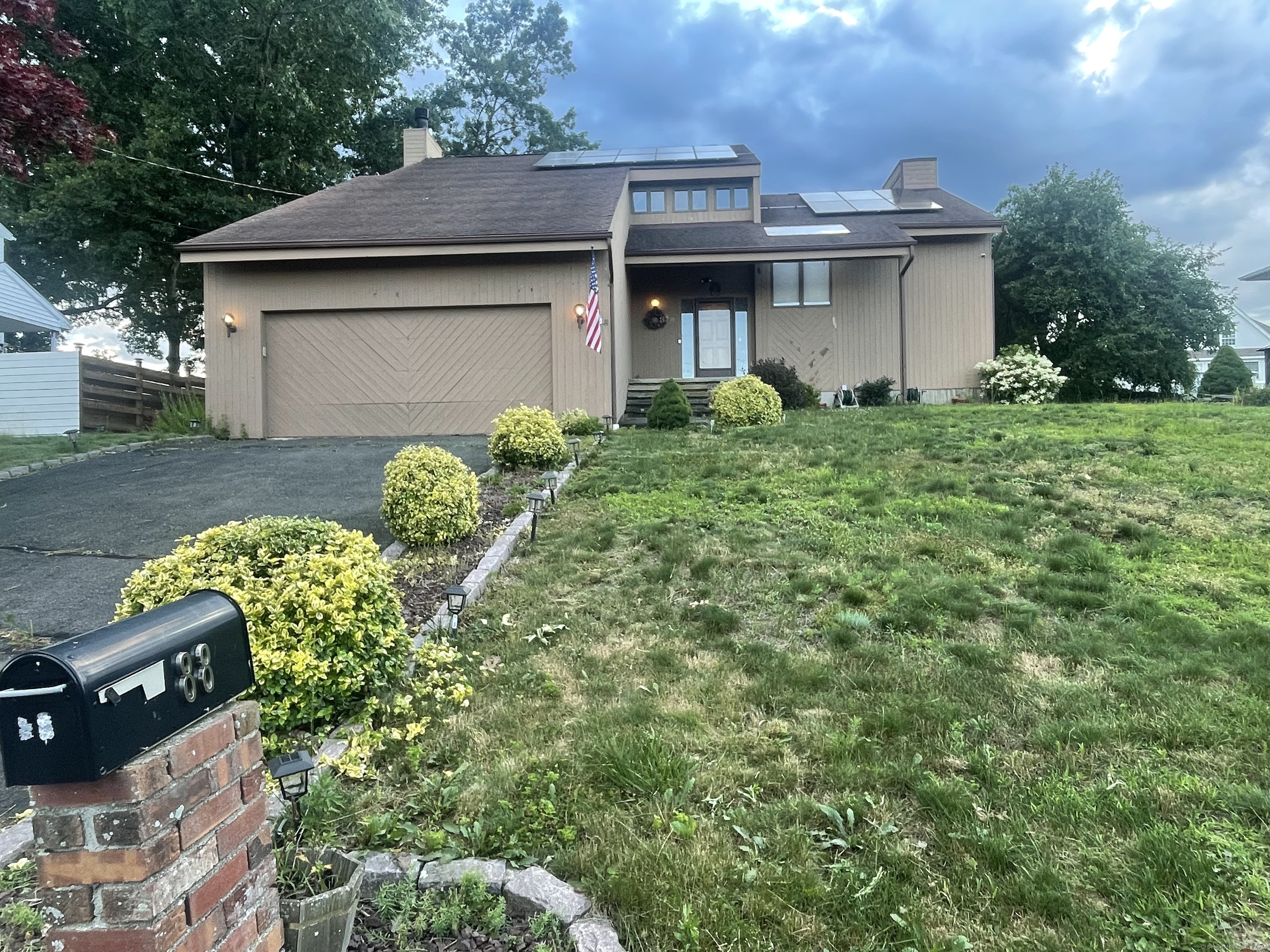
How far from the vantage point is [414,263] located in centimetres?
1172

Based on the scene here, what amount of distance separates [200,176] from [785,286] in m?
15.2

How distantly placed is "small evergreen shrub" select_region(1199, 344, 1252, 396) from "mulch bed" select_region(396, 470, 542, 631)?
2112 cm

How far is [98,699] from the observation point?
1.09m

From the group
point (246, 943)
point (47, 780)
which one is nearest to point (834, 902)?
point (246, 943)

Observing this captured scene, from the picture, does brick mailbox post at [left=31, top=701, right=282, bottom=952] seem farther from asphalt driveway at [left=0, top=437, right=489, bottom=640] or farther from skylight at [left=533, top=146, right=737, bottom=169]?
skylight at [left=533, top=146, right=737, bottom=169]

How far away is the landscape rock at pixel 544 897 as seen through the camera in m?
1.90

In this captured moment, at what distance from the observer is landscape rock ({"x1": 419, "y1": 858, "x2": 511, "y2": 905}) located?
197 centimetres

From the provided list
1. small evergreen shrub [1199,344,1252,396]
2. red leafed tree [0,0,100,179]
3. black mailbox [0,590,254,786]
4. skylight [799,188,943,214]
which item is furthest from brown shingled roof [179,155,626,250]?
small evergreen shrub [1199,344,1252,396]

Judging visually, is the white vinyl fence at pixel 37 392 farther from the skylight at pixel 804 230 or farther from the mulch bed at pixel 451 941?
the mulch bed at pixel 451 941

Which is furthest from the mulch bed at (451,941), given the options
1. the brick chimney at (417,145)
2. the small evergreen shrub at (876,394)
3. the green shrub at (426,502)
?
the brick chimney at (417,145)

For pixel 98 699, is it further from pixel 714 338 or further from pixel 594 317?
pixel 714 338

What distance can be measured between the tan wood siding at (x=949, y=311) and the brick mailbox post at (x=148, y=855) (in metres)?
16.1

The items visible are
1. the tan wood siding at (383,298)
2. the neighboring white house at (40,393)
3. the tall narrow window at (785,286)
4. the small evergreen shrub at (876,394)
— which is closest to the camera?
the tan wood siding at (383,298)


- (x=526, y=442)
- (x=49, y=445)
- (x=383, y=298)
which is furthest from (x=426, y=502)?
(x=49, y=445)
